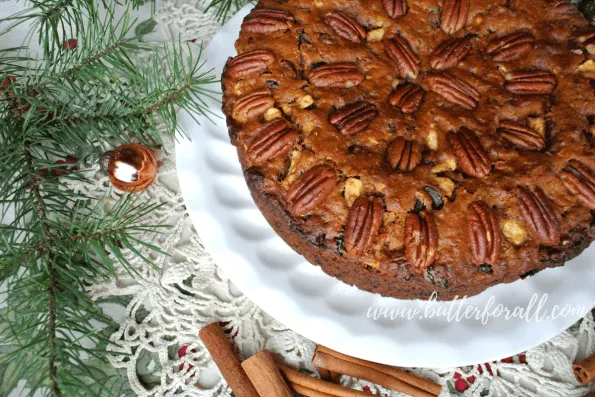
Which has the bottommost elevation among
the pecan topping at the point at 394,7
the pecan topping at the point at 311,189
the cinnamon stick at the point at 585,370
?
the cinnamon stick at the point at 585,370

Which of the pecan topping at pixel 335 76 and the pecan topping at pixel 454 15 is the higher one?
the pecan topping at pixel 454 15

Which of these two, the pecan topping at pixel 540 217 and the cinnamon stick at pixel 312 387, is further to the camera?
the cinnamon stick at pixel 312 387

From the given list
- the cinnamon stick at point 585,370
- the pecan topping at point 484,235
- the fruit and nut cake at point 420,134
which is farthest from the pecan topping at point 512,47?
the cinnamon stick at point 585,370

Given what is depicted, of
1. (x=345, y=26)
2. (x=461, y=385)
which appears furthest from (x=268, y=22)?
(x=461, y=385)

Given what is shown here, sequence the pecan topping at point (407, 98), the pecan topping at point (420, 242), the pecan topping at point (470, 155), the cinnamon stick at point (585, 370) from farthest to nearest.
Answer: the cinnamon stick at point (585, 370)
the pecan topping at point (407, 98)
the pecan topping at point (470, 155)
the pecan topping at point (420, 242)

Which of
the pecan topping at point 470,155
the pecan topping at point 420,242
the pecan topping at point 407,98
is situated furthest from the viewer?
the pecan topping at point 407,98

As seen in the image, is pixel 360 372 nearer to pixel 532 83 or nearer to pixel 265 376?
pixel 265 376

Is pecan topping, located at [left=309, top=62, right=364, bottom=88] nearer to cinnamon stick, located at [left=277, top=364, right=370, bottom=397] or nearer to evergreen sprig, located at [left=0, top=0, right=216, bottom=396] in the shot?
evergreen sprig, located at [left=0, top=0, right=216, bottom=396]

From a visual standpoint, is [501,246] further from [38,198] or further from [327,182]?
[38,198]

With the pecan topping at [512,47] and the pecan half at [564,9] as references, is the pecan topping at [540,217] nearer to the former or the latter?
the pecan topping at [512,47]
